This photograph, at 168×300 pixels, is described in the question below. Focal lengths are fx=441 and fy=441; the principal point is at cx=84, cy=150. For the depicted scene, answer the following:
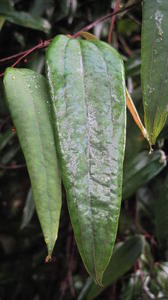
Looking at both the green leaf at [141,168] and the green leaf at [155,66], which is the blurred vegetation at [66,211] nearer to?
the green leaf at [141,168]

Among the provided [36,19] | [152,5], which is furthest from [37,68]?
[152,5]

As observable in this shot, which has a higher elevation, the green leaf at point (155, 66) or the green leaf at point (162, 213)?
the green leaf at point (155, 66)

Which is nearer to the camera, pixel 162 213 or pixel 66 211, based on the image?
pixel 162 213

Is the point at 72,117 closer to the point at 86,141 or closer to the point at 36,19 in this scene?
the point at 86,141

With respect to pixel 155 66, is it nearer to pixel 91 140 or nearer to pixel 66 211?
pixel 91 140

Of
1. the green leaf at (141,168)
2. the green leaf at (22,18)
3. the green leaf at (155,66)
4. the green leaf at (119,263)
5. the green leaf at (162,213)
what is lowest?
the green leaf at (119,263)

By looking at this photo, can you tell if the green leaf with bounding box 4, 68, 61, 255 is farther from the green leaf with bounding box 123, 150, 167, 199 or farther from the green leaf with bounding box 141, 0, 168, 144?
the green leaf with bounding box 123, 150, 167, 199

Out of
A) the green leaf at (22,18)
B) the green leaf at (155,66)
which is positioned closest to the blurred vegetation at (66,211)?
the green leaf at (22,18)

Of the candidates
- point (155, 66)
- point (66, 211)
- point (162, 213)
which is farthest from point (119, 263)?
point (155, 66)
